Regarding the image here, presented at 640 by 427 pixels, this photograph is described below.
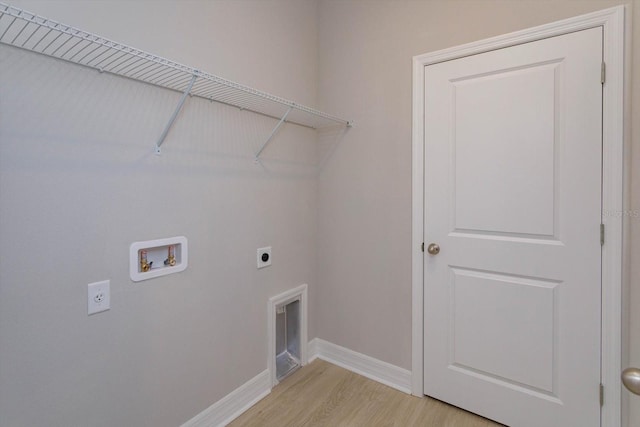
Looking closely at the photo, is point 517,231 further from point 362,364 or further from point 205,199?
point 205,199

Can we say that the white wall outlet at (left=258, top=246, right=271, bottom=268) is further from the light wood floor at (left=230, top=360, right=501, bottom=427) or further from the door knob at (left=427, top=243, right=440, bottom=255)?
the door knob at (left=427, top=243, right=440, bottom=255)

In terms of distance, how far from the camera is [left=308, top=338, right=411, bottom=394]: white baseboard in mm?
1978

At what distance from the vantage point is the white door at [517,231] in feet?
4.71

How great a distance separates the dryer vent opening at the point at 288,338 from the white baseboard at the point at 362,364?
0.14 metres

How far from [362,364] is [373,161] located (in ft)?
4.64

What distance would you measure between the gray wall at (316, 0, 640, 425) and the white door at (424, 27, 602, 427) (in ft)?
0.53

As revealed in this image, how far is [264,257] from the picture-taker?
6.28ft

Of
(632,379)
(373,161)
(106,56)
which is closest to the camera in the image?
(632,379)

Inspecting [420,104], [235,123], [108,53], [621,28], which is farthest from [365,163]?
[108,53]

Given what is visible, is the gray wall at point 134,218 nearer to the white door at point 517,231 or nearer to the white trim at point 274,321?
the white trim at point 274,321

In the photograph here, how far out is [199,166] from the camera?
154cm

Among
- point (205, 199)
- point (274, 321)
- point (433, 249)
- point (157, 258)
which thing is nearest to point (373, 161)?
point (433, 249)

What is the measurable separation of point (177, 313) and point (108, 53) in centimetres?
112

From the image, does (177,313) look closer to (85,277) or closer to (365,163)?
(85,277)
